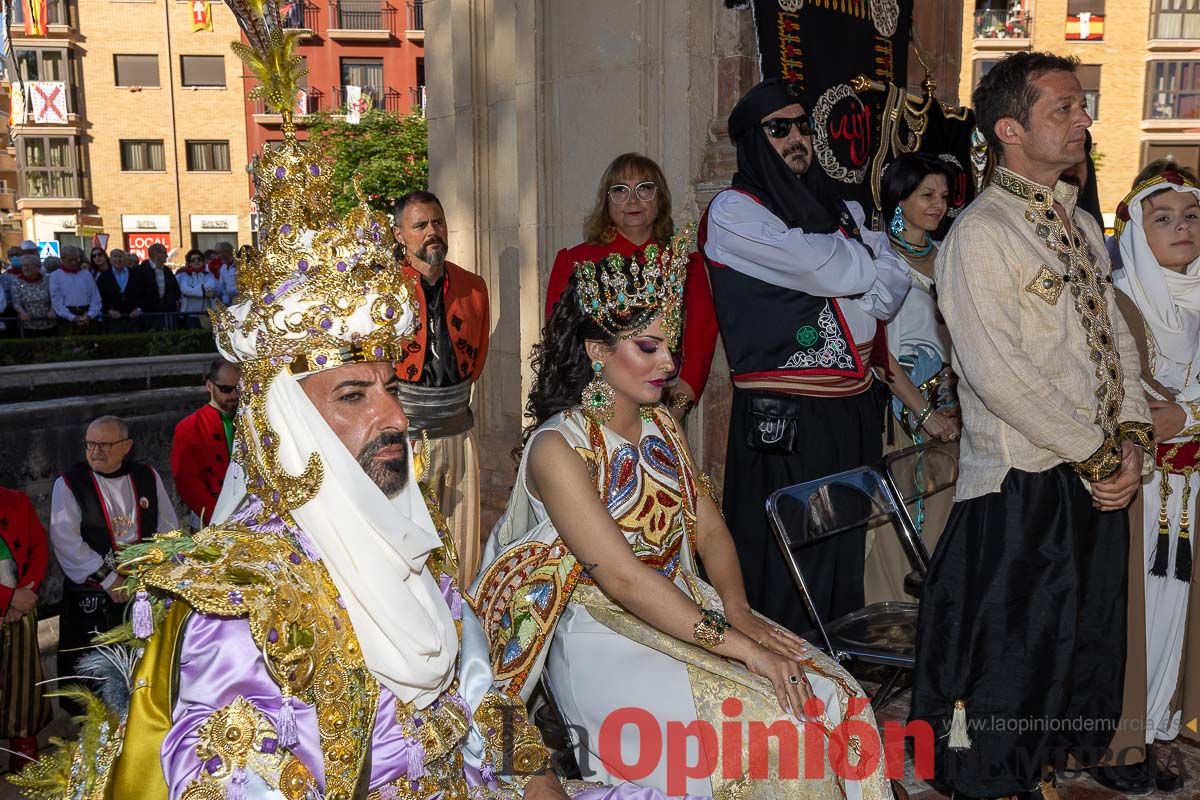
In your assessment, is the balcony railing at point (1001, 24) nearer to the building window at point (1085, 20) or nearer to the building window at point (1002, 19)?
the building window at point (1002, 19)

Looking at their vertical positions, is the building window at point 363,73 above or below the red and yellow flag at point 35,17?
below

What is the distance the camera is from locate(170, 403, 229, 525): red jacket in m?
4.86

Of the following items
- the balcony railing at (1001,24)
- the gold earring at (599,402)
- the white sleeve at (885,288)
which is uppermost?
the balcony railing at (1001,24)

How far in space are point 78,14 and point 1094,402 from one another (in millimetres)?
40620

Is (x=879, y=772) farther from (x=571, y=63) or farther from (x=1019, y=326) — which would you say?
(x=571, y=63)

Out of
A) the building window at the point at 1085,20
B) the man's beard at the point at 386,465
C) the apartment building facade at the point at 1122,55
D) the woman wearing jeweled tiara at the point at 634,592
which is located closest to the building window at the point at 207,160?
the apartment building facade at the point at 1122,55

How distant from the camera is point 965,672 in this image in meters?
3.11

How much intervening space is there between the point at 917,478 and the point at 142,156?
1512 inches

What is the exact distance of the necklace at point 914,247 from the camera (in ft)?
16.0

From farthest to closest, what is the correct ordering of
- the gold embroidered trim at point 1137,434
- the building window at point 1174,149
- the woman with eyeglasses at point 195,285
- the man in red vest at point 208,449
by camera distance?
1. the building window at point 1174,149
2. the woman with eyeglasses at point 195,285
3. the man in red vest at point 208,449
4. the gold embroidered trim at point 1137,434

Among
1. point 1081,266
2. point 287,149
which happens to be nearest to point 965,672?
point 1081,266

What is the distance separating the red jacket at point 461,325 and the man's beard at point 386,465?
2.74 meters

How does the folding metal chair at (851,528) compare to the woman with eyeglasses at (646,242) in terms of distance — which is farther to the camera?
the woman with eyeglasses at (646,242)

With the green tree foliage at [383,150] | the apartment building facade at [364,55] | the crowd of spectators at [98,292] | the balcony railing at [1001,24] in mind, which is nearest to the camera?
the crowd of spectators at [98,292]
